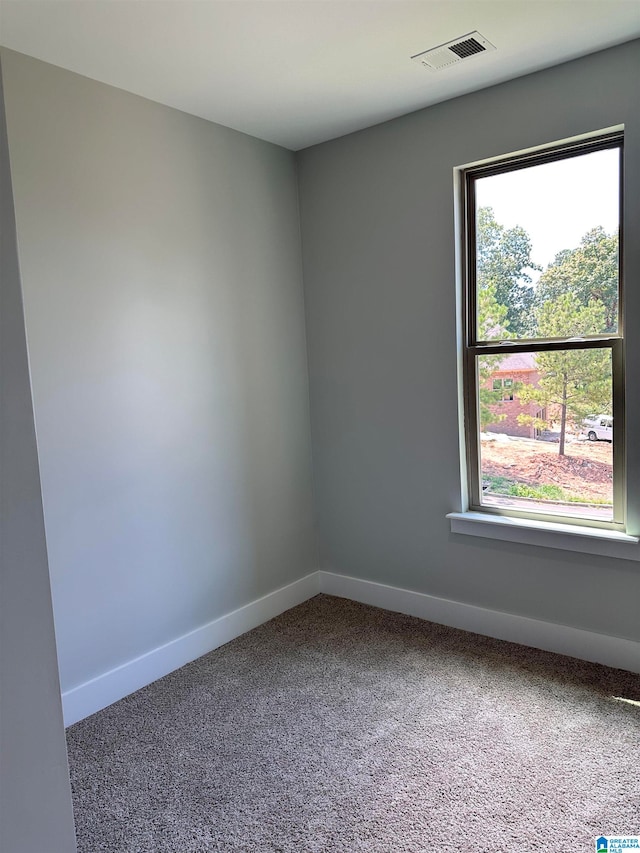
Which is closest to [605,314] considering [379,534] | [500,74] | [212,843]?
[500,74]

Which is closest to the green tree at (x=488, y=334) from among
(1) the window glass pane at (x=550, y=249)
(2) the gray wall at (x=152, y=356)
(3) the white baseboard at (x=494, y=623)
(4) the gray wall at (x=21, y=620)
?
(1) the window glass pane at (x=550, y=249)

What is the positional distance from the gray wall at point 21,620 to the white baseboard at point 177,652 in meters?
1.63

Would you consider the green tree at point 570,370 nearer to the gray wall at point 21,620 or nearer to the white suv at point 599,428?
the white suv at point 599,428

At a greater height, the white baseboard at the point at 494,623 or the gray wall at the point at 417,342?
the gray wall at the point at 417,342

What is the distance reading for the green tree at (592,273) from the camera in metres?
2.69

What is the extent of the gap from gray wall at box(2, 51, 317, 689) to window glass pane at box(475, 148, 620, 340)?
3.76ft

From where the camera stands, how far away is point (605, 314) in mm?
2713

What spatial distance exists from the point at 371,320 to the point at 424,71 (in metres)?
1.21

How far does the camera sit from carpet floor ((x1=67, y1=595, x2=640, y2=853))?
6.18 feet

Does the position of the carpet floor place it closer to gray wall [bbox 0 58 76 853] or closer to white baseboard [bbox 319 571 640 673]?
white baseboard [bbox 319 571 640 673]

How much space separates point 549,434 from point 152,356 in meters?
1.88

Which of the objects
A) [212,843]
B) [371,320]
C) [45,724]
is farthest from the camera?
[371,320]

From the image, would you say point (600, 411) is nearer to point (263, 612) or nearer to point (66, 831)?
point (263, 612)

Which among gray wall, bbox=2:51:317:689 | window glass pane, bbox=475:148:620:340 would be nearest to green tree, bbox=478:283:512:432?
window glass pane, bbox=475:148:620:340
